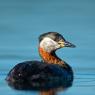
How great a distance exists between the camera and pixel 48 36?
26078 millimetres

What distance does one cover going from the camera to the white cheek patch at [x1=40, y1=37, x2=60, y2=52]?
26.1 meters

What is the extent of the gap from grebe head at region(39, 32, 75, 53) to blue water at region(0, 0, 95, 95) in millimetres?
951

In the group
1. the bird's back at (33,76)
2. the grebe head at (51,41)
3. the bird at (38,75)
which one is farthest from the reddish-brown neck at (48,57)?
the bird's back at (33,76)

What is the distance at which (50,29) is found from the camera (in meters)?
34.9

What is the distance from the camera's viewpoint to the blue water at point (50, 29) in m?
25.5

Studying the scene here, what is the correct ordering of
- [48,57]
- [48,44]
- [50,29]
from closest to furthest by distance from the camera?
[48,44] → [48,57] → [50,29]

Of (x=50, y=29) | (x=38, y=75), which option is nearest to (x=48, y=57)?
(x=38, y=75)

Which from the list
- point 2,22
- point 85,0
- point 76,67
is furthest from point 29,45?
point 85,0

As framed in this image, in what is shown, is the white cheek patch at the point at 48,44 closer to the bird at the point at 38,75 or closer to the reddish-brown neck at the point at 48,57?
the reddish-brown neck at the point at 48,57

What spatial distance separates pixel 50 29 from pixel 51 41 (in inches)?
342

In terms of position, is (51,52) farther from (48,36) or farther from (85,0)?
(85,0)

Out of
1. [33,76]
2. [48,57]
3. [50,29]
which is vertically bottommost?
[33,76]

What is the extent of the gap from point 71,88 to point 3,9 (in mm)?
18643

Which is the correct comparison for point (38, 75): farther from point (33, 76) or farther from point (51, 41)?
point (51, 41)
